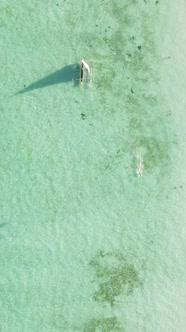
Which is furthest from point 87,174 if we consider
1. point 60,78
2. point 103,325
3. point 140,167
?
point 103,325

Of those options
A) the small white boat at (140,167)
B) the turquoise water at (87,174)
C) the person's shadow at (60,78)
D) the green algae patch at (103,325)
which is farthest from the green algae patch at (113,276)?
the person's shadow at (60,78)

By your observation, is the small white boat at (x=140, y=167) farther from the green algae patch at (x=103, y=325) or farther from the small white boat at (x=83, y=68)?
the green algae patch at (x=103, y=325)

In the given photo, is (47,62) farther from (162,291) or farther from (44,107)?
(162,291)

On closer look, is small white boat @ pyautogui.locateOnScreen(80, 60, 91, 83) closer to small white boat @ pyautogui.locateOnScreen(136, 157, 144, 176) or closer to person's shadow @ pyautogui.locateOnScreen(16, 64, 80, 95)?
person's shadow @ pyautogui.locateOnScreen(16, 64, 80, 95)

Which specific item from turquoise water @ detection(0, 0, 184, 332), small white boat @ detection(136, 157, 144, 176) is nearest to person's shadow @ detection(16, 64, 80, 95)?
turquoise water @ detection(0, 0, 184, 332)

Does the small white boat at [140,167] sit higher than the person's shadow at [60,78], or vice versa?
the person's shadow at [60,78]

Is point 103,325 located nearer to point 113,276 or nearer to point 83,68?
point 113,276
